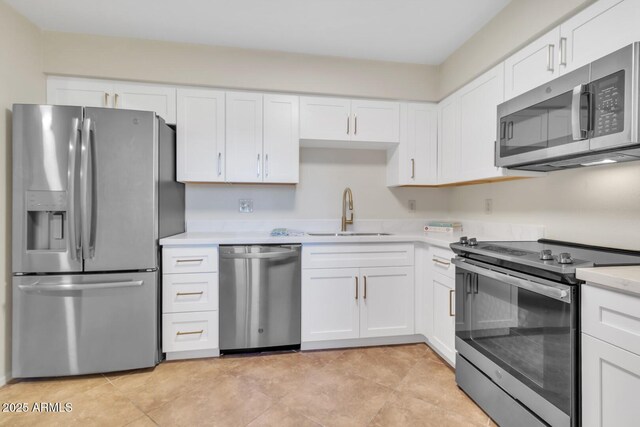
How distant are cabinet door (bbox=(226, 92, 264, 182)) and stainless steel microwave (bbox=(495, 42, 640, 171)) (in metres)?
1.84

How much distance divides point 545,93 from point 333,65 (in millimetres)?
1709

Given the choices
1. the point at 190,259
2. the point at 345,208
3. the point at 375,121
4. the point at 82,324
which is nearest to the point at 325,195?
the point at 345,208

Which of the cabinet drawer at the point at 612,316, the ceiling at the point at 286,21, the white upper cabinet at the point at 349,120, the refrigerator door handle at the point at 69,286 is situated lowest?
the refrigerator door handle at the point at 69,286

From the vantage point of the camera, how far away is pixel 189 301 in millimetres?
2279

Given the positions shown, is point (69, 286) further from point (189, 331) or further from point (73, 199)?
point (189, 331)

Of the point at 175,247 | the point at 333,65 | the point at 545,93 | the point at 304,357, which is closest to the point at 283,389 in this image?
the point at 304,357

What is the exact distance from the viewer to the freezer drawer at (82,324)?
1.99 metres

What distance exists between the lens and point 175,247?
2.25 metres

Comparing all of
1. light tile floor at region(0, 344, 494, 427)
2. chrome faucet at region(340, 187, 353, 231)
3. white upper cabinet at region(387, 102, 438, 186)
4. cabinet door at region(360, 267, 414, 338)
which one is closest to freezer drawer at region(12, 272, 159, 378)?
light tile floor at region(0, 344, 494, 427)

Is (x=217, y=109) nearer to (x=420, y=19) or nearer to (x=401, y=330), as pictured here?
(x=420, y=19)

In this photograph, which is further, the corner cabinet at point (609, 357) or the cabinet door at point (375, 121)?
the cabinet door at point (375, 121)

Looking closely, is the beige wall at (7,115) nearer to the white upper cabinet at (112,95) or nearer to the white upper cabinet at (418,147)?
the white upper cabinet at (112,95)

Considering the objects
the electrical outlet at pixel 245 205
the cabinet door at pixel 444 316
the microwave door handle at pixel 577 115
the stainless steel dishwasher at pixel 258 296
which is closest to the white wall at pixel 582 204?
the microwave door handle at pixel 577 115

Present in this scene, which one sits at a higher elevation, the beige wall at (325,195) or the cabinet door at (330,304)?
the beige wall at (325,195)
